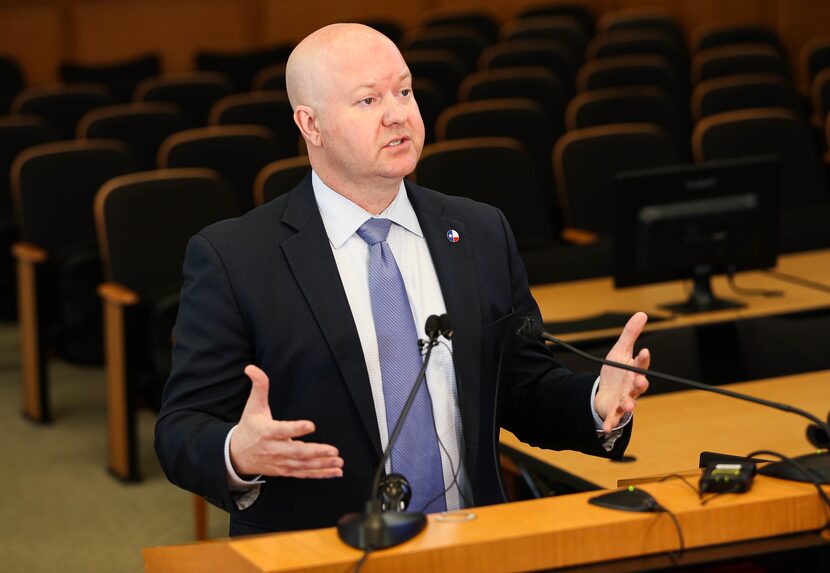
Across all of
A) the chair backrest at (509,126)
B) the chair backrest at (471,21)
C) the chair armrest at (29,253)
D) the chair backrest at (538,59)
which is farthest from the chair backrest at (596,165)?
the chair backrest at (471,21)

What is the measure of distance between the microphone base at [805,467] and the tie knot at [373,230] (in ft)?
2.32

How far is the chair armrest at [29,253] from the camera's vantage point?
507 centimetres

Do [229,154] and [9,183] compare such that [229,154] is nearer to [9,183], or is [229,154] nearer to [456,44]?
[9,183]

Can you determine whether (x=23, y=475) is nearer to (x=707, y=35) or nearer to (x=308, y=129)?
(x=308, y=129)

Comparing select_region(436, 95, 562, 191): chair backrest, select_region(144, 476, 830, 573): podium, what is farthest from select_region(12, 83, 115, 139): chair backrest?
select_region(144, 476, 830, 573): podium

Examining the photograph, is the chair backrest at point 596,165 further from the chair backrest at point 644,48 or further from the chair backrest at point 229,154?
the chair backrest at point 644,48

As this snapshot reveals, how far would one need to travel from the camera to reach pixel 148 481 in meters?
4.66

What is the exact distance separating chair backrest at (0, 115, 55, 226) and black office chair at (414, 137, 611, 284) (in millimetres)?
2233

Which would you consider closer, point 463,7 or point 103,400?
point 103,400

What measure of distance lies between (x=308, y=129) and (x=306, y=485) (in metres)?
0.56

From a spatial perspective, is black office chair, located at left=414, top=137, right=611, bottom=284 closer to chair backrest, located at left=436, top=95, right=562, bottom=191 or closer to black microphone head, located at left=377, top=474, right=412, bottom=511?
chair backrest, located at left=436, top=95, right=562, bottom=191

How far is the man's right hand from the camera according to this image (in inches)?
66.3

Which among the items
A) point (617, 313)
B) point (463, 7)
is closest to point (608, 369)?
point (617, 313)

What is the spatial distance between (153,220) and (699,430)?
2516 millimetres
